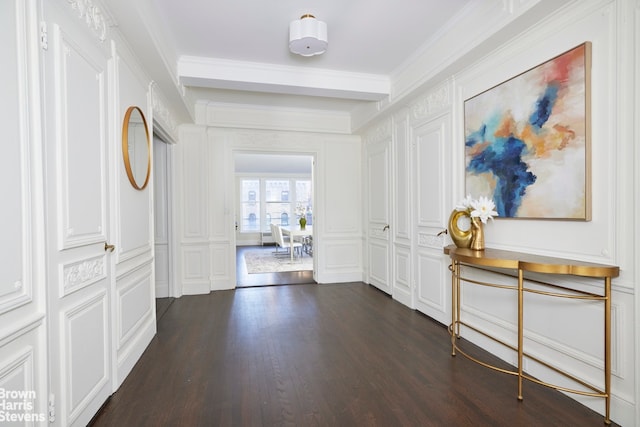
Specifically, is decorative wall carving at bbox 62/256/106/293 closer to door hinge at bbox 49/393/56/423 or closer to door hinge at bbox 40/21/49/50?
door hinge at bbox 49/393/56/423

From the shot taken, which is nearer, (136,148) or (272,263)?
(136,148)

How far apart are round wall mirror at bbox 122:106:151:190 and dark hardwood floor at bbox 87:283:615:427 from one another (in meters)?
1.51

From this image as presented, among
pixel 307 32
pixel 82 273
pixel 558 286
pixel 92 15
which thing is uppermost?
pixel 307 32

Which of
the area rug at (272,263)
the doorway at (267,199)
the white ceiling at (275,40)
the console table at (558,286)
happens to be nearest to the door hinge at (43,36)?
the white ceiling at (275,40)

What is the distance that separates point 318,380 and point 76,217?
1.86m

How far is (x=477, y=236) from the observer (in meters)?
2.61

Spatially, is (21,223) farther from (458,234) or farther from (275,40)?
(458,234)

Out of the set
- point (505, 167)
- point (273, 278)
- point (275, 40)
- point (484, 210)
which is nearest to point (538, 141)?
point (505, 167)

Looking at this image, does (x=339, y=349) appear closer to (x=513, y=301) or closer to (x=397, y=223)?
(x=513, y=301)

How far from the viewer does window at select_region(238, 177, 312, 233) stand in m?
11.4

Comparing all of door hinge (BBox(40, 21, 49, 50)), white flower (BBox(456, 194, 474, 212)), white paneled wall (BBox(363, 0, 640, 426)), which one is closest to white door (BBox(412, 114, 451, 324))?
white paneled wall (BBox(363, 0, 640, 426))

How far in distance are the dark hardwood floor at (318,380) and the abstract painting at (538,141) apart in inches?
49.6

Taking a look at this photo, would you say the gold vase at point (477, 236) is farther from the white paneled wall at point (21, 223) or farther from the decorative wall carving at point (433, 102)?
the white paneled wall at point (21, 223)

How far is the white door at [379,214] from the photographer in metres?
4.64
